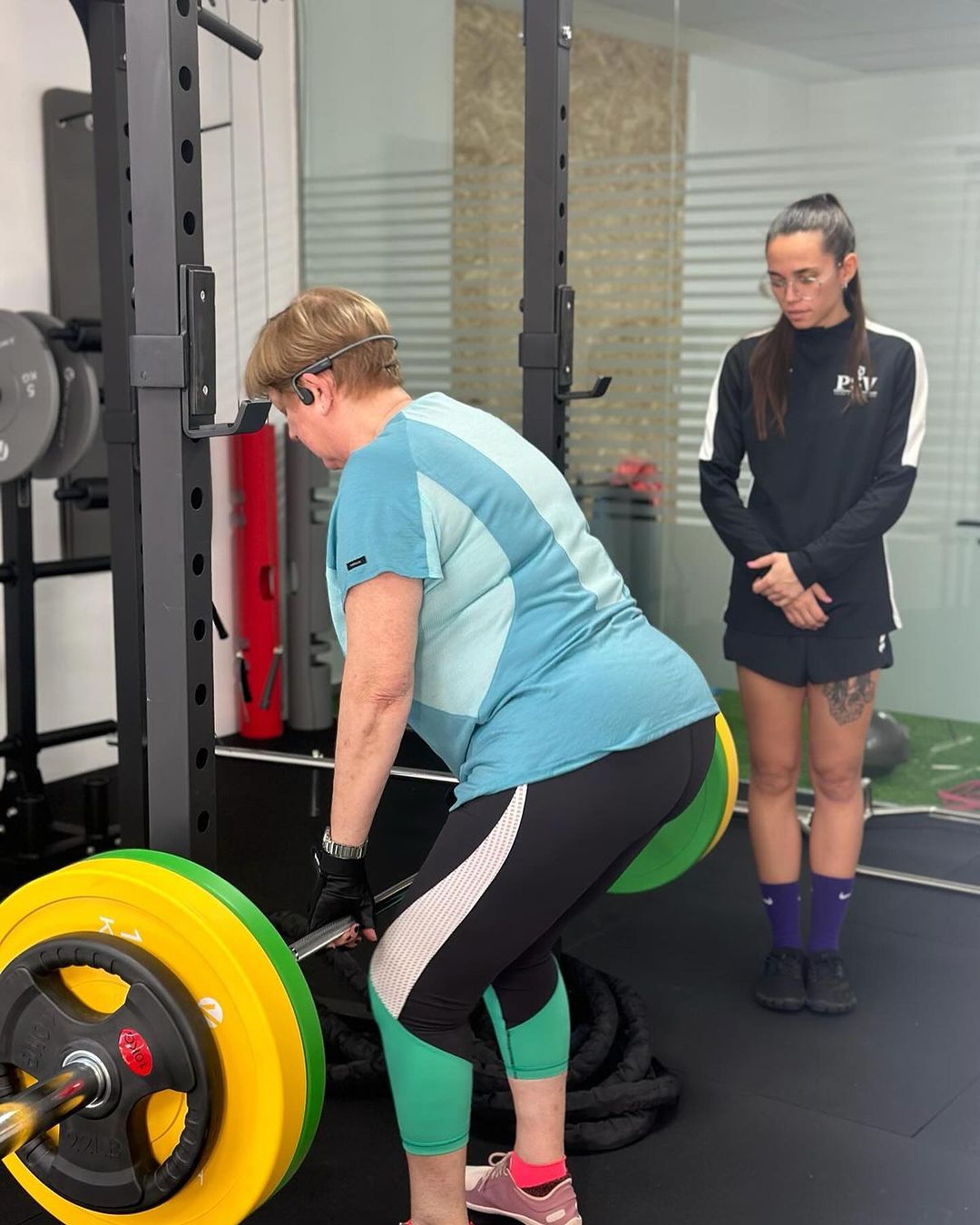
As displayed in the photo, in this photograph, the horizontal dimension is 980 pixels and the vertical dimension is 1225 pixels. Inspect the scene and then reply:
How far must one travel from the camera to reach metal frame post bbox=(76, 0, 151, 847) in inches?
103

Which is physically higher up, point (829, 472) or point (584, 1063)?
point (829, 472)

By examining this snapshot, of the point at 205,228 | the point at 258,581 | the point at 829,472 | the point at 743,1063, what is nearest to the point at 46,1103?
the point at 743,1063

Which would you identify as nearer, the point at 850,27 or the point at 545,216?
the point at 545,216

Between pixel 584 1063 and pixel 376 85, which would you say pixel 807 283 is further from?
pixel 376 85

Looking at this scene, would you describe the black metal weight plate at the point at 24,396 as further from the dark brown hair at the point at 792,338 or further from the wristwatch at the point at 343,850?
the wristwatch at the point at 343,850

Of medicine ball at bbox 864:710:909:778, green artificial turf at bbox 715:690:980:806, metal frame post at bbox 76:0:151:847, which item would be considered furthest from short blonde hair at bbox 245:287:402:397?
medicine ball at bbox 864:710:909:778

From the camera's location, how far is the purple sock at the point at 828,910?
2877mm

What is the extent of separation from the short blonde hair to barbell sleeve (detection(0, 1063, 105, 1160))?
2.67ft

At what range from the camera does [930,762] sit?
3.95 m

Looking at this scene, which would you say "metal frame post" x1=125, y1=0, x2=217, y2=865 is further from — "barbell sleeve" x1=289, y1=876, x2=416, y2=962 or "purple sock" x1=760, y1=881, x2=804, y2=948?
"purple sock" x1=760, y1=881, x2=804, y2=948

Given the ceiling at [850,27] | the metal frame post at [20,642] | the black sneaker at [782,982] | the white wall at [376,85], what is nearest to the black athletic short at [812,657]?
the black sneaker at [782,982]

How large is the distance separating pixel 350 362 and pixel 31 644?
7.47 feet

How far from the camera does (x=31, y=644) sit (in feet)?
12.2

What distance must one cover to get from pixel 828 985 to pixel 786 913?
17 centimetres
